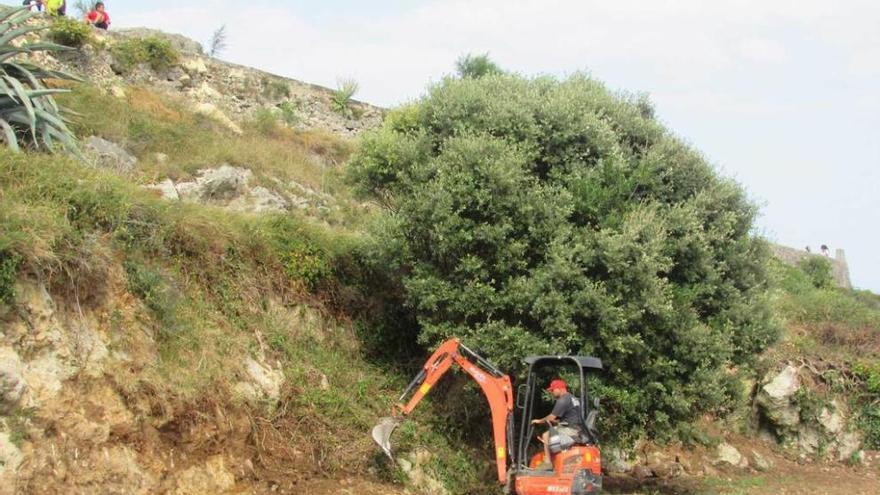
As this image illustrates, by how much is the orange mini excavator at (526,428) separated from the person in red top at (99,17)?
15188 millimetres

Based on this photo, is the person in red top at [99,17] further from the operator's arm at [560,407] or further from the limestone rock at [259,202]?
the operator's arm at [560,407]

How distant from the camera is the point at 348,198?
1992 centimetres

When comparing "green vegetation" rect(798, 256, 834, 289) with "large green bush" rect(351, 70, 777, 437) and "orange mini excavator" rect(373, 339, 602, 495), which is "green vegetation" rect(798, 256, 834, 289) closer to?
"large green bush" rect(351, 70, 777, 437)

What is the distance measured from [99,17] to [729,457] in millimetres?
19621

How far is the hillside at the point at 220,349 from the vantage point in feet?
30.3

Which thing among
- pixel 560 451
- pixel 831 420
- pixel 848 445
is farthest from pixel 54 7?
pixel 848 445

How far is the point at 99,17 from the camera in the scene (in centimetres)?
2231

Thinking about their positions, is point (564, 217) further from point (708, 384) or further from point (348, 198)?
point (348, 198)

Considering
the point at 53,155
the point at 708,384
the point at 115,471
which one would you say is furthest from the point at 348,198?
the point at 115,471

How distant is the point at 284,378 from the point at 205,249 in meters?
2.23

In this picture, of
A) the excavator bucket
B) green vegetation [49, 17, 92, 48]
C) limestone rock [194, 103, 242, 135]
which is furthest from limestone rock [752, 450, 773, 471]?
green vegetation [49, 17, 92, 48]

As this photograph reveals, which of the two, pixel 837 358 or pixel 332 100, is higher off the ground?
pixel 332 100

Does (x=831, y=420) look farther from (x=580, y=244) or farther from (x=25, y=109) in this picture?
(x=25, y=109)

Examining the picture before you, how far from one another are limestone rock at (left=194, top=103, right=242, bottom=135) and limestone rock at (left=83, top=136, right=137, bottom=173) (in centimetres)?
453
